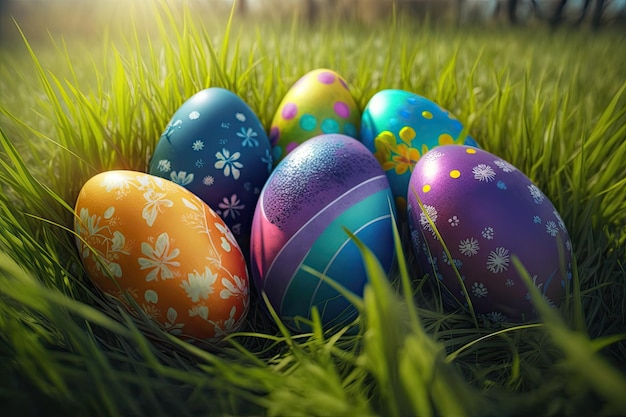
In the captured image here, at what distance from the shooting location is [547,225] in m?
1.00

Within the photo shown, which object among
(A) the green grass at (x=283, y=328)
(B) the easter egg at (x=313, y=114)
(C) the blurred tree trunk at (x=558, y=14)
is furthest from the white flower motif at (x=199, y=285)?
(C) the blurred tree trunk at (x=558, y=14)

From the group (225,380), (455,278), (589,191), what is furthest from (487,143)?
(225,380)

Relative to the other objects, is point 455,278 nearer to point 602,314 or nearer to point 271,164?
point 602,314

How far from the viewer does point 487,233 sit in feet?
3.22

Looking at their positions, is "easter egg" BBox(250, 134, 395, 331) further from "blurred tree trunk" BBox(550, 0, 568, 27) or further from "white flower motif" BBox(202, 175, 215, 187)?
"blurred tree trunk" BBox(550, 0, 568, 27)

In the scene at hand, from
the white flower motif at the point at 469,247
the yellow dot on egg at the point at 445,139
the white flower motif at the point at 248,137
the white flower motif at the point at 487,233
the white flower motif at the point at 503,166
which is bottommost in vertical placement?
the white flower motif at the point at 469,247

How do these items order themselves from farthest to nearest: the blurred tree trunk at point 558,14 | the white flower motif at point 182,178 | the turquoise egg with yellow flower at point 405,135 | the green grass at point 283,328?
the blurred tree trunk at point 558,14
the turquoise egg with yellow flower at point 405,135
the white flower motif at point 182,178
the green grass at point 283,328

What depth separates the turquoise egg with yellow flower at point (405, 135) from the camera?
1274 mm

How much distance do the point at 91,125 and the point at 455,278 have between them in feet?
3.34

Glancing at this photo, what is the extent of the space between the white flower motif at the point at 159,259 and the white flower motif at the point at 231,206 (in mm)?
283

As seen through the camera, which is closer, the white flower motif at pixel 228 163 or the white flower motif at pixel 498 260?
the white flower motif at pixel 498 260

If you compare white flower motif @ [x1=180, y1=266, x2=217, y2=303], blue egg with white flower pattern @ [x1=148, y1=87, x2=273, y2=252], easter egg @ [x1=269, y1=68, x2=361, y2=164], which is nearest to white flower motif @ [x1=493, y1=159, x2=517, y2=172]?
easter egg @ [x1=269, y1=68, x2=361, y2=164]

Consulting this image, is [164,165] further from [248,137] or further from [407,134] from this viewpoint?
[407,134]

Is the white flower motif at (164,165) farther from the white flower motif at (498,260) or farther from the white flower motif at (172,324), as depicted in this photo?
the white flower motif at (498,260)
